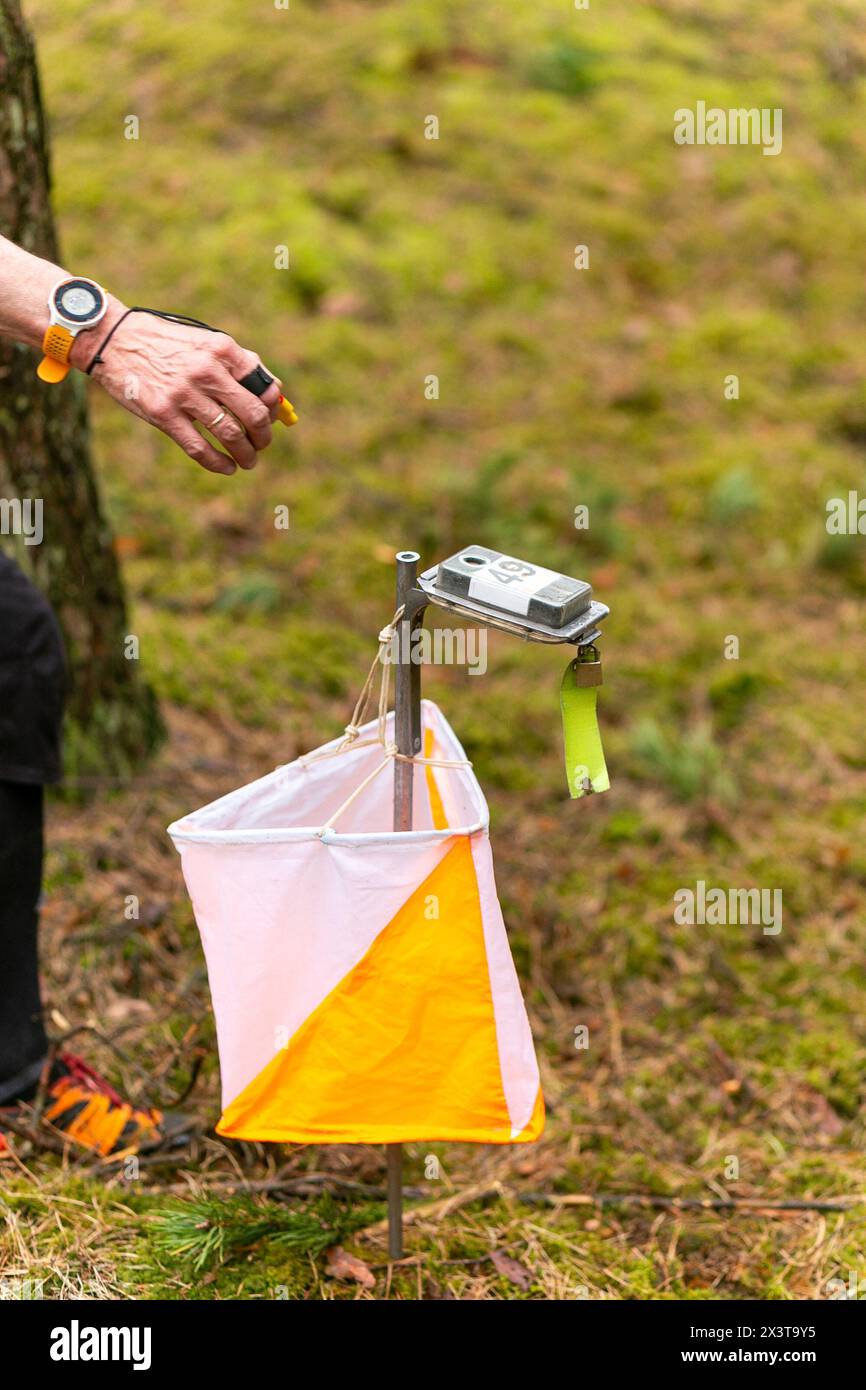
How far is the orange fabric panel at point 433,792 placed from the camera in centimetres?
229

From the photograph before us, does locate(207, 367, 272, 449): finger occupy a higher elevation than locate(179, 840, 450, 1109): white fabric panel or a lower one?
higher

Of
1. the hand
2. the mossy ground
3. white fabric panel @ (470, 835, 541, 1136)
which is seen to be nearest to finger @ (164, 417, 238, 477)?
the hand

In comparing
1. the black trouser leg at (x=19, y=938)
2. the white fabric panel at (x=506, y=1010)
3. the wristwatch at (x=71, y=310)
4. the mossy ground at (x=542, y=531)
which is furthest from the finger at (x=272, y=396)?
the mossy ground at (x=542, y=531)

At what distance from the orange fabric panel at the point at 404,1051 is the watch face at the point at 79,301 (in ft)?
3.22

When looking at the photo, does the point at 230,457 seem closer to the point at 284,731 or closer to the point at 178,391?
the point at 178,391

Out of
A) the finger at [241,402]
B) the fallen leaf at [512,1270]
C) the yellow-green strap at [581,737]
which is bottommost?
the fallen leaf at [512,1270]

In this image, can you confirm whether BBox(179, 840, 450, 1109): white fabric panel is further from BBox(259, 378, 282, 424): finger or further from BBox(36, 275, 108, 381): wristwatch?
BBox(36, 275, 108, 381): wristwatch

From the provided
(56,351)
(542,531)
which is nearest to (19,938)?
(56,351)

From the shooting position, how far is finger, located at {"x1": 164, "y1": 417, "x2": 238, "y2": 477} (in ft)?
6.44

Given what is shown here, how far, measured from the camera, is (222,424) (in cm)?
198

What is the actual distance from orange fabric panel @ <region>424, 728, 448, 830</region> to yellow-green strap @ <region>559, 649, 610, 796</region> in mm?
300

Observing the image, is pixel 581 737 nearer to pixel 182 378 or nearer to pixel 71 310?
pixel 182 378

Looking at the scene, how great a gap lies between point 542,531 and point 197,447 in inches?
141

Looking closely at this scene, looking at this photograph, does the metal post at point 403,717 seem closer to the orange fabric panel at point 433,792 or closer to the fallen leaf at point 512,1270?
the orange fabric panel at point 433,792
